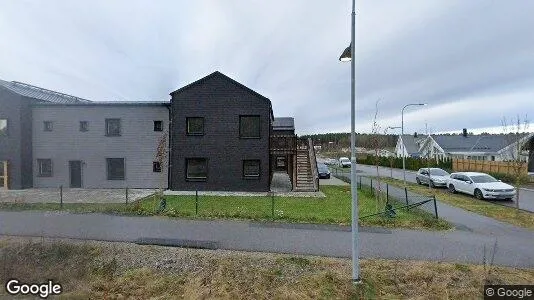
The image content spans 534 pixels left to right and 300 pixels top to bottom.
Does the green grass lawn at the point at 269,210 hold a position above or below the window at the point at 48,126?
below

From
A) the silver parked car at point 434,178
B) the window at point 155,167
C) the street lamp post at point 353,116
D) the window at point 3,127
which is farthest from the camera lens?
the silver parked car at point 434,178

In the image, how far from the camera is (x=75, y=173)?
74.9 ft

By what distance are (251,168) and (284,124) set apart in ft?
56.7

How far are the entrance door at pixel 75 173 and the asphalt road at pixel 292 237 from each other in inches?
445

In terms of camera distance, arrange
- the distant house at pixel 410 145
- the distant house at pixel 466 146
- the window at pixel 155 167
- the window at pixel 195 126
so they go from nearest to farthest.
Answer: the window at pixel 195 126 → the window at pixel 155 167 → the distant house at pixel 466 146 → the distant house at pixel 410 145

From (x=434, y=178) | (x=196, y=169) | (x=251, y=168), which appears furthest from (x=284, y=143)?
(x=434, y=178)

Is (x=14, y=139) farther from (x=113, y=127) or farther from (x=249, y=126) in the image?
(x=249, y=126)

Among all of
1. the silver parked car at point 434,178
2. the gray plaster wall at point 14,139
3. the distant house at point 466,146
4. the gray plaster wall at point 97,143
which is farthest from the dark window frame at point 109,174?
the distant house at point 466,146

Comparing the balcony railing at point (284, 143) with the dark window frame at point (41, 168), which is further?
the dark window frame at point (41, 168)

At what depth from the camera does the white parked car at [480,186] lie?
18.9 meters

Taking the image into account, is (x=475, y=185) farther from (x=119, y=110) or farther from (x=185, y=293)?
(x=119, y=110)

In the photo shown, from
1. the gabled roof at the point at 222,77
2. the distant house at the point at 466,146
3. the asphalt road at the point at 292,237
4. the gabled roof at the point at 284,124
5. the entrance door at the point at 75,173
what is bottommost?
the asphalt road at the point at 292,237

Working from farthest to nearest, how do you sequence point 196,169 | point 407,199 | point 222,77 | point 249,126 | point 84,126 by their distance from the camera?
point 84,126 → point 196,169 → point 249,126 → point 222,77 → point 407,199

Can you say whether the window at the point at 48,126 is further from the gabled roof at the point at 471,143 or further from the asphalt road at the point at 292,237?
the gabled roof at the point at 471,143
